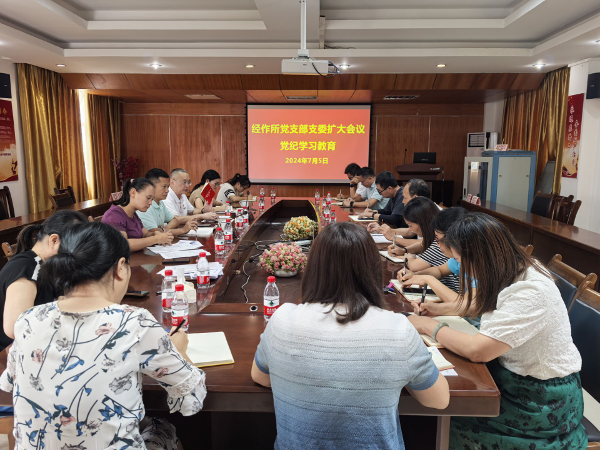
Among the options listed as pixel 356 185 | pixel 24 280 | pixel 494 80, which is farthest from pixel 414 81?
pixel 24 280

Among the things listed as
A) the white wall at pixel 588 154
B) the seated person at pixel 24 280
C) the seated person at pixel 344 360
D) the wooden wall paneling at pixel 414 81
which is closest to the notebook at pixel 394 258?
the seated person at pixel 344 360

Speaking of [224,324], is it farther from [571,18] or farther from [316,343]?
[571,18]

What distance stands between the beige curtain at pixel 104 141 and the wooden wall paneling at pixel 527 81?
632 cm

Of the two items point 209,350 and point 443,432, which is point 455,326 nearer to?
point 443,432

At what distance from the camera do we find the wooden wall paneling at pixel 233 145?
834cm

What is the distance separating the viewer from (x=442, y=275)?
A: 227 cm

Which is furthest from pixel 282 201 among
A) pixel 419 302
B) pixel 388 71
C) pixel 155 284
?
pixel 419 302

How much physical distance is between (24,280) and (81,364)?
2.25 feet

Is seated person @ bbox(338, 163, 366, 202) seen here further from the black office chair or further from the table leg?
the table leg

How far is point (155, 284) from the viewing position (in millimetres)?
2152

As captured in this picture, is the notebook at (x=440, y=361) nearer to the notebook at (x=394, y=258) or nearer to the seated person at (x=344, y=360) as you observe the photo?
the seated person at (x=344, y=360)

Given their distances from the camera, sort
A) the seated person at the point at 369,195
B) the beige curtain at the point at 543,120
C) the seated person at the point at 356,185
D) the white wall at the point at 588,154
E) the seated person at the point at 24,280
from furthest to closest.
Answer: the seated person at the point at 356,185
the beige curtain at the point at 543,120
the seated person at the point at 369,195
the white wall at the point at 588,154
the seated person at the point at 24,280

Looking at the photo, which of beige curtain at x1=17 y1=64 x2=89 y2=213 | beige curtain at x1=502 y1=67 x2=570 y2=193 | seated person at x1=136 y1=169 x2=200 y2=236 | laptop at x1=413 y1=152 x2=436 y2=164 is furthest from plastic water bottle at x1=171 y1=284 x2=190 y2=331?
laptop at x1=413 y1=152 x2=436 y2=164

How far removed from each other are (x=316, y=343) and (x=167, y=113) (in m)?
8.10
